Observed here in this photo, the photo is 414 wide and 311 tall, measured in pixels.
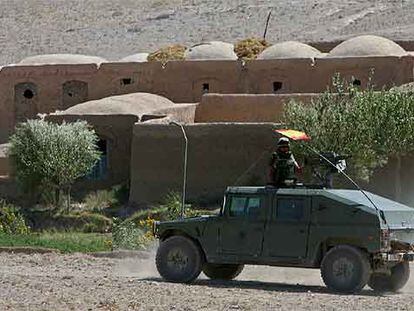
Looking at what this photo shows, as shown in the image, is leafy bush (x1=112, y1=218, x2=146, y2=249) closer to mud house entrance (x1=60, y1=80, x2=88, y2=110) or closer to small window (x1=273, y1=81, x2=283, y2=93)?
small window (x1=273, y1=81, x2=283, y2=93)

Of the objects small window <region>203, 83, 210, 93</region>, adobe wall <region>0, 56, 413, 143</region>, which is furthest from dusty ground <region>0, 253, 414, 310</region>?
small window <region>203, 83, 210, 93</region>

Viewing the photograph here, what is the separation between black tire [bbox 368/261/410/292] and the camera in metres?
16.2

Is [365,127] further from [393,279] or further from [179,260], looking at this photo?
[179,260]

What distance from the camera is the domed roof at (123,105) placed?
34.4 m

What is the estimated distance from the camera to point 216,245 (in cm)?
1644

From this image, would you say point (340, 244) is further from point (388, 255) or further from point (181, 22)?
point (181, 22)

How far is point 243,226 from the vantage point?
1622 centimetres

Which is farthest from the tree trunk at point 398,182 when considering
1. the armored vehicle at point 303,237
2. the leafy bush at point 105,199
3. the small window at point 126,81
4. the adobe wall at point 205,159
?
the small window at point 126,81

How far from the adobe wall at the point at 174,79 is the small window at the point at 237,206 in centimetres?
1983

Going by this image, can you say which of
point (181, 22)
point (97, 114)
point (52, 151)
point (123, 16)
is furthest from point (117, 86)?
point (123, 16)

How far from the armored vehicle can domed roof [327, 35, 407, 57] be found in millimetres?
21549

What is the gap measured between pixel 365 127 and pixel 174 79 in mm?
13603

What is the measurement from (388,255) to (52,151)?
1687 cm

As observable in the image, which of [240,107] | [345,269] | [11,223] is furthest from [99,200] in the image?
[345,269]
